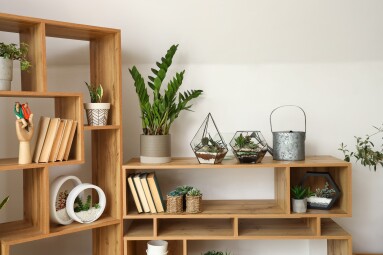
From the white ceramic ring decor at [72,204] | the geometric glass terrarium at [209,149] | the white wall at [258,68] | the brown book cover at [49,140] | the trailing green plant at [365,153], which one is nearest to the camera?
the brown book cover at [49,140]

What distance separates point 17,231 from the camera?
1.91 m

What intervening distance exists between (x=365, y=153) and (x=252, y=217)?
0.79 m

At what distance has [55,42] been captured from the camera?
240 centimetres

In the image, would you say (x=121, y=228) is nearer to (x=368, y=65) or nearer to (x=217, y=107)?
(x=217, y=107)

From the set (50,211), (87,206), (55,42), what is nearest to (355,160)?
(87,206)

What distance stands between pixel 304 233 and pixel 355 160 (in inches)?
26.2

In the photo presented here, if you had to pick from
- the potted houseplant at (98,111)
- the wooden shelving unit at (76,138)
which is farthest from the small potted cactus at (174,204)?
the potted houseplant at (98,111)

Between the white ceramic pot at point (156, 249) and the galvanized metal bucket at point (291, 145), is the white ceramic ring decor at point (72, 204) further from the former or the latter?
the galvanized metal bucket at point (291, 145)

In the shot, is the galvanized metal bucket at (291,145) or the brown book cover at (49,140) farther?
the galvanized metal bucket at (291,145)

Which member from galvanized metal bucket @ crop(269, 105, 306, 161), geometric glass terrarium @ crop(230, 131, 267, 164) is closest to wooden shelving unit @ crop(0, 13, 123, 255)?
geometric glass terrarium @ crop(230, 131, 267, 164)

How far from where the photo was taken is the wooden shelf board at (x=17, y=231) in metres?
1.82

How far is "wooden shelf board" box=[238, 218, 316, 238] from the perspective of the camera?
213 centimetres

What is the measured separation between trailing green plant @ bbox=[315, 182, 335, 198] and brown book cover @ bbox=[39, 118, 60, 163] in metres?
1.48

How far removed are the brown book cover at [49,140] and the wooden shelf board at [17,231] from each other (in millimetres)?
364
